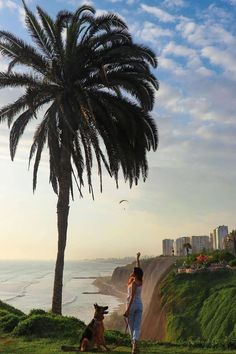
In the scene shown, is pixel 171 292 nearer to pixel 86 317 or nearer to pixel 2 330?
pixel 2 330

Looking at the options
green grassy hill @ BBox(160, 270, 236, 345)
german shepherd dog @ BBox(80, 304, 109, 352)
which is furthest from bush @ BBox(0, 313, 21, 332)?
green grassy hill @ BBox(160, 270, 236, 345)

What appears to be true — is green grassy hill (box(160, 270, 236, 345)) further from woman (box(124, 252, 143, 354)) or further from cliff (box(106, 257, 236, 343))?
woman (box(124, 252, 143, 354))

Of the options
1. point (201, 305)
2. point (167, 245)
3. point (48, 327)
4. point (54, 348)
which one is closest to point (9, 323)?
point (48, 327)

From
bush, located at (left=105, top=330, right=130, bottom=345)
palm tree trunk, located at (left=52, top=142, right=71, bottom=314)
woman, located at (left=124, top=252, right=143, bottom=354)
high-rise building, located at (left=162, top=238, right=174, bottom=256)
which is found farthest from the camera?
high-rise building, located at (left=162, top=238, right=174, bottom=256)

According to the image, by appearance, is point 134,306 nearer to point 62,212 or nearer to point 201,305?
point 62,212

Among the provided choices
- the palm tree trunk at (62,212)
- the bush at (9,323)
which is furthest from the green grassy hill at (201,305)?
the bush at (9,323)
